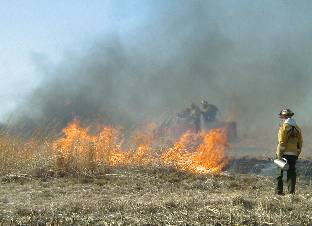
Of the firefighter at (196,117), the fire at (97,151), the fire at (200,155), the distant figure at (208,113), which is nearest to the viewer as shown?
the fire at (97,151)

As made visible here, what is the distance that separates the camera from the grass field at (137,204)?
6645 mm

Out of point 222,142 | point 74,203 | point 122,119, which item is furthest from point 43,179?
point 122,119

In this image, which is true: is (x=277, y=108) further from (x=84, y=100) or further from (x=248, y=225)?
(x=248, y=225)

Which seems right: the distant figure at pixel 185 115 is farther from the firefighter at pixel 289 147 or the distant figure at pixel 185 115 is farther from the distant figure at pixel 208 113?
the firefighter at pixel 289 147

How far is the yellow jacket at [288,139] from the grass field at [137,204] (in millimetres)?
1038

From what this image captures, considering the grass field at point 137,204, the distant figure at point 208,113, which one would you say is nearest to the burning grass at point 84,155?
the grass field at point 137,204

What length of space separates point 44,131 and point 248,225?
8.78 meters

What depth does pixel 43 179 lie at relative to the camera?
36.7 feet

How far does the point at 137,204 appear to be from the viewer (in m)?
7.55

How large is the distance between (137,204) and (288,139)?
4268mm

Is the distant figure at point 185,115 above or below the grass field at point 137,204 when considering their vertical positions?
above

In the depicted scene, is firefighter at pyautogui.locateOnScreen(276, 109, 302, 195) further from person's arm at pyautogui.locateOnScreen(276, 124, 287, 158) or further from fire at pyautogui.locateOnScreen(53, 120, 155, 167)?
fire at pyautogui.locateOnScreen(53, 120, 155, 167)

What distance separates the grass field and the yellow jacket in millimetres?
1038

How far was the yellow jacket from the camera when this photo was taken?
33.1ft
